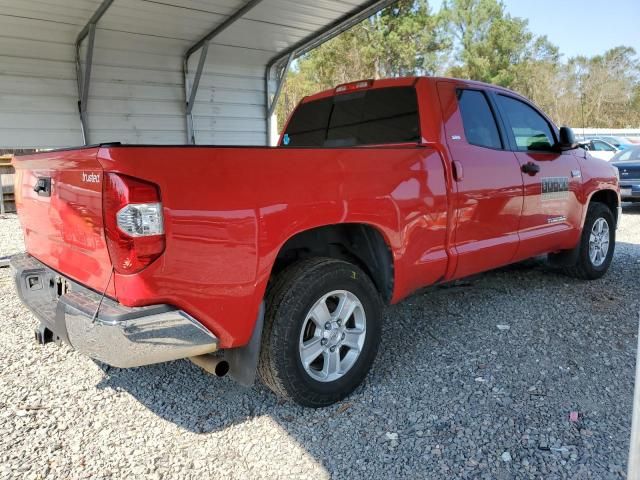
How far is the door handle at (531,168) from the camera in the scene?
4.13m

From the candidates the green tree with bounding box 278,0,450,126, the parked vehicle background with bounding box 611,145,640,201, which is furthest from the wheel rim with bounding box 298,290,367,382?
the green tree with bounding box 278,0,450,126

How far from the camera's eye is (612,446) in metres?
2.51

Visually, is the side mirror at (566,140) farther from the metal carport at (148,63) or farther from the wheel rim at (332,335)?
the metal carport at (148,63)

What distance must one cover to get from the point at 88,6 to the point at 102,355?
5595mm

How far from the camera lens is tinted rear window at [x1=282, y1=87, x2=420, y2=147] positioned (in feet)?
12.0

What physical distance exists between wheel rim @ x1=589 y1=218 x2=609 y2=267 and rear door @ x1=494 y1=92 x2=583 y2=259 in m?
0.49

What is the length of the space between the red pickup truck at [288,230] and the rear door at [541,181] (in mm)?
26

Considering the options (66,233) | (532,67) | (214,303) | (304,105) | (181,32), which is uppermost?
(532,67)

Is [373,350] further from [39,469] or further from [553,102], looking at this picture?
[553,102]

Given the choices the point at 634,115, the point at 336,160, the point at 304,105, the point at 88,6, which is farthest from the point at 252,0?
the point at 634,115

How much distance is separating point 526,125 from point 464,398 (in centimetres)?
271

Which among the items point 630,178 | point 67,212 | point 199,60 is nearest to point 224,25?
point 199,60

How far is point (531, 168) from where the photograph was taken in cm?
419

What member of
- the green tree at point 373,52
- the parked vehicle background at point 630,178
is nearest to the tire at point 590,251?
the parked vehicle background at point 630,178
